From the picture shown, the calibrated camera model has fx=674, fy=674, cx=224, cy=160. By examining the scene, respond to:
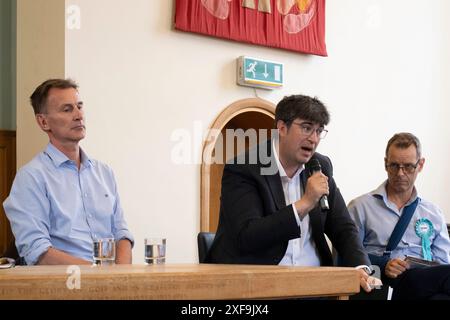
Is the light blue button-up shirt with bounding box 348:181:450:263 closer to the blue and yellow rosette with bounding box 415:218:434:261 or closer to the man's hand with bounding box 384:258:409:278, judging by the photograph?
the blue and yellow rosette with bounding box 415:218:434:261

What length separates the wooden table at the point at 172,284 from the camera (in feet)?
4.69

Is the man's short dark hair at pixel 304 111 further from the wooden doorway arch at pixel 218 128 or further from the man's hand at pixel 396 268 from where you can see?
the wooden doorway arch at pixel 218 128

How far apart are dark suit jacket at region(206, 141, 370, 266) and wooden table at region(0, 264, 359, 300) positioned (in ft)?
2.70

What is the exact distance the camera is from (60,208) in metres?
2.89

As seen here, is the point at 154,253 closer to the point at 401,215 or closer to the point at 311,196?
the point at 311,196

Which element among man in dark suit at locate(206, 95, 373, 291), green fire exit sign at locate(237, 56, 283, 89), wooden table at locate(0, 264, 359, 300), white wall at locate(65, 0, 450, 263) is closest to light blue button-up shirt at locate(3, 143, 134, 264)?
man in dark suit at locate(206, 95, 373, 291)

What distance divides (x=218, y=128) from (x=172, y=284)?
4.21 m

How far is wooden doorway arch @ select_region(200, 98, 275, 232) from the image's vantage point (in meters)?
5.57

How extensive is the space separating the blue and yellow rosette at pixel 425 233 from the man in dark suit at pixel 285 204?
866 millimetres

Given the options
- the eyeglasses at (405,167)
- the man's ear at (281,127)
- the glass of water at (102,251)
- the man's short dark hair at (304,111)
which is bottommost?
the glass of water at (102,251)

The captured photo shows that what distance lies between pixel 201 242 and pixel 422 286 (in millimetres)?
1023

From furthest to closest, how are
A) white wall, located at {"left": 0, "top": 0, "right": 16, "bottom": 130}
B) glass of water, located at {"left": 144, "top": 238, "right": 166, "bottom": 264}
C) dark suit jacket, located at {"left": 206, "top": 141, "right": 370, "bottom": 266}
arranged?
white wall, located at {"left": 0, "top": 0, "right": 16, "bottom": 130}, dark suit jacket, located at {"left": 206, "top": 141, "right": 370, "bottom": 266}, glass of water, located at {"left": 144, "top": 238, "right": 166, "bottom": 264}

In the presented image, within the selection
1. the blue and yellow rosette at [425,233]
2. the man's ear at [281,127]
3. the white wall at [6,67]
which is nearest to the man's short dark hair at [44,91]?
the man's ear at [281,127]
